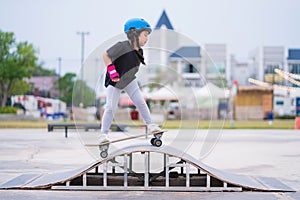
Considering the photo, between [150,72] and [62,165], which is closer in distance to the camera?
[62,165]

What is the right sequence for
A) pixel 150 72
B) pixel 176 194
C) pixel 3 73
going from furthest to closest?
1. pixel 3 73
2. pixel 150 72
3. pixel 176 194

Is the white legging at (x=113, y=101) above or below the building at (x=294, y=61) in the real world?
below

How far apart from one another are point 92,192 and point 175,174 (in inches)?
45.5

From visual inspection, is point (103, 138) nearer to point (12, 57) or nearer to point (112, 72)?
point (112, 72)

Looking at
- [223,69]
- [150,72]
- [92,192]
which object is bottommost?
[92,192]

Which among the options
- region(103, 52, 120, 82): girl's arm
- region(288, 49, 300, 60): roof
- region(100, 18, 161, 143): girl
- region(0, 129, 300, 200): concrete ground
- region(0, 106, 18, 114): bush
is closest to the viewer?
region(0, 129, 300, 200): concrete ground

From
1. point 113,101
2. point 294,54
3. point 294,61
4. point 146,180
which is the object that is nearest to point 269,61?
point 294,61

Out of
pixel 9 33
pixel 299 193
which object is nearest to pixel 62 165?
pixel 299 193

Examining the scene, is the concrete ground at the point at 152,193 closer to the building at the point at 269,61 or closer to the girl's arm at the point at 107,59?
the girl's arm at the point at 107,59

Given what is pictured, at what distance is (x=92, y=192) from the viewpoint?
22.6 ft

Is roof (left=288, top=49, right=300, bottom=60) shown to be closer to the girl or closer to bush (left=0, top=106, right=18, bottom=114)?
bush (left=0, top=106, right=18, bottom=114)

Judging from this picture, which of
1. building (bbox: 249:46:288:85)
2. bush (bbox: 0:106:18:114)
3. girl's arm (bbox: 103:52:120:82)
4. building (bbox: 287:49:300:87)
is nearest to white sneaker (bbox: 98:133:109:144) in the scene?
girl's arm (bbox: 103:52:120:82)

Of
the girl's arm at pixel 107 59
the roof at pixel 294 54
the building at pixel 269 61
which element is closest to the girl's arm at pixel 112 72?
the girl's arm at pixel 107 59

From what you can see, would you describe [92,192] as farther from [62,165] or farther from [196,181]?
[62,165]
